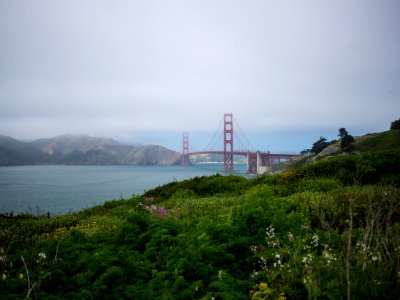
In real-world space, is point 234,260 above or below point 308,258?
below

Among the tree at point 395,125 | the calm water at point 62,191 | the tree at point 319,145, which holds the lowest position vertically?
the calm water at point 62,191

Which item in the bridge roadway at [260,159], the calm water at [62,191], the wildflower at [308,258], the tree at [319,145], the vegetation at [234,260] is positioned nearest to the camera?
the vegetation at [234,260]

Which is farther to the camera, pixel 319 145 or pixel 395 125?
pixel 319 145

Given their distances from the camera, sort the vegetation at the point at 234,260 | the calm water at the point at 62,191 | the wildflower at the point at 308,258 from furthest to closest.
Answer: the calm water at the point at 62,191
the wildflower at the point at 308,258
the vegetation at the point at 234,260

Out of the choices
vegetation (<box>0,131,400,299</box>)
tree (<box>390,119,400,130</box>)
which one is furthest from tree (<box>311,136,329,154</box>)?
vegetation (<box>0,131,400,299</box>)

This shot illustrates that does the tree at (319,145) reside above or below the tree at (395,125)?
below

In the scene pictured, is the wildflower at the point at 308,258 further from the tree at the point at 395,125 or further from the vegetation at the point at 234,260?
the tree at the point at 395,125

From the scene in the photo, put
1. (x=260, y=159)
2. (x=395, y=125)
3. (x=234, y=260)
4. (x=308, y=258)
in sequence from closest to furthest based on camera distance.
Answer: (x=308, y=258)
(x=234, y=260)
(x=395, y=125)
(x=260, y=159)

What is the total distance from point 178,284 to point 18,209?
3637 centimetres

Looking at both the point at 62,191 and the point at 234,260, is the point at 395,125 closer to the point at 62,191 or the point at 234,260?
the point at 62,191

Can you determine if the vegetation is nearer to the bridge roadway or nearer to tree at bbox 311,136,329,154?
tree at bbox 311,136,329,154

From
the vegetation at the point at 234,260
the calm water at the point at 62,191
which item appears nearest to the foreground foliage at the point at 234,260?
the vegetation at the point at 234,260

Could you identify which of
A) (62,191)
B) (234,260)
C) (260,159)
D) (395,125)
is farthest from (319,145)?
(234,260)

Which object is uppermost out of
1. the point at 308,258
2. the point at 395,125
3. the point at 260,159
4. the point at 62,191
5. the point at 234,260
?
the point at 395,125
